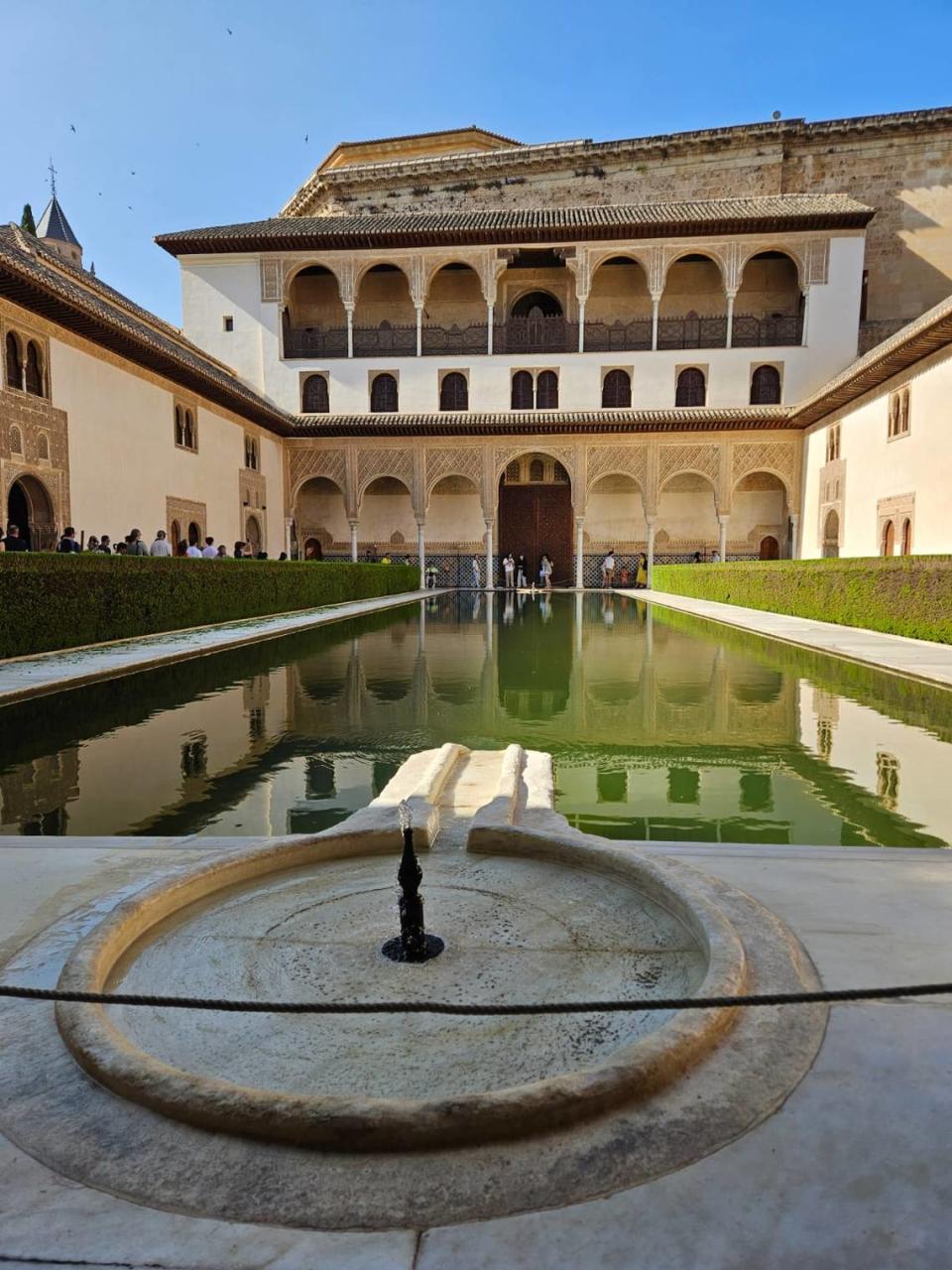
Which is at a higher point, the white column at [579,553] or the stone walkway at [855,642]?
the white column at [579,553]

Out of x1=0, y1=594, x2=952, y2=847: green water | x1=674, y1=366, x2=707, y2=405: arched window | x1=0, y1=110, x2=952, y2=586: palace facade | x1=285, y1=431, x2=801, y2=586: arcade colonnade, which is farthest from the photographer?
x1=674, y1=366, x2=707, y2=405: arched window

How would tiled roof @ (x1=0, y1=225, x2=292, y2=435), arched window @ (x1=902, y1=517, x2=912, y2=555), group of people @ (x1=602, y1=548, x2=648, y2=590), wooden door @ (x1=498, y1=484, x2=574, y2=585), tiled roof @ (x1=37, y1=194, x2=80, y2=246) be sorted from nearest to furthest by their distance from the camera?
1. tiled roof @ (x1=0, y1=225, x2=292, y2=435)
2. arched window @ (x1=902, y1=517, x2=912, y2=555)
3. group of people @ (x1=602, y1=548, x2=648, y2=590)
4. wooden door @ (x1=498, y1=484, x2=574, y2=585)
5. tiled roof @ (x1=37, y1=194, x2=80, y2=246)

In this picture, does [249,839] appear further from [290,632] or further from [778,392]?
[778,392]

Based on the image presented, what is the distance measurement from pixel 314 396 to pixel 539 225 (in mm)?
8712

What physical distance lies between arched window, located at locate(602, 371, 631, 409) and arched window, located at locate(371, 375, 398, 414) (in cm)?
677

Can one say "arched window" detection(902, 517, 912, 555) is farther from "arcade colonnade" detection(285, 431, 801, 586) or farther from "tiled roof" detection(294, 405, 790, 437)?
"tiled roof" detection(294, 405, 790, 437)

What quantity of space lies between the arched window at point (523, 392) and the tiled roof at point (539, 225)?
4.02m

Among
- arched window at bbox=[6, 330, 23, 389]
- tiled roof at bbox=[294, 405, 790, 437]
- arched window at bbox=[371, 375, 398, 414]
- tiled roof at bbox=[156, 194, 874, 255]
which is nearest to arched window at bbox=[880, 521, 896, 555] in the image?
tiled roof at bbox=[294, 405, 790, 437]

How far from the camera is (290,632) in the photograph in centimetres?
1229

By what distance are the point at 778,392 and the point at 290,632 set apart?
20.1 metres

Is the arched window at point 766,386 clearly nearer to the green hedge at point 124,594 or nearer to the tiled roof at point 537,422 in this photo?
the tiled roof at point 537,422

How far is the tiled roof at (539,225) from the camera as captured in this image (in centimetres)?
2503

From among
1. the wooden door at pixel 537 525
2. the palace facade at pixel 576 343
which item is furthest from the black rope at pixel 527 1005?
the wooden door at pixel 537 525

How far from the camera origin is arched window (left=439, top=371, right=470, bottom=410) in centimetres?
2741
